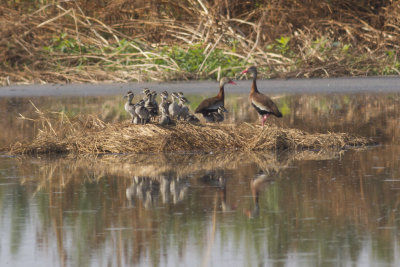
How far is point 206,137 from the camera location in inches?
491

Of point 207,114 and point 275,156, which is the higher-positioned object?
point 207,114

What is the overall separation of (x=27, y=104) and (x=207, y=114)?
7824 millimetres

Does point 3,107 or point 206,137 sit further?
point 3,107

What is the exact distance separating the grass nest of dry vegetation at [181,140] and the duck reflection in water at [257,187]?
2416mm

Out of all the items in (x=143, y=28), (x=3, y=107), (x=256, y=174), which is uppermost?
(x=143, y=28)

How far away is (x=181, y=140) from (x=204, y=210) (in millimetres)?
4559

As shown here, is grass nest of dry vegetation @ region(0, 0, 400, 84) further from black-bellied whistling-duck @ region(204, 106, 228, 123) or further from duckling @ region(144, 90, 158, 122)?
duckling @ region(144, 90, 158, 122)

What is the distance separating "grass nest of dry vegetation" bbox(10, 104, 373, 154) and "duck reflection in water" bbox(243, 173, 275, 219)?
2416 mm

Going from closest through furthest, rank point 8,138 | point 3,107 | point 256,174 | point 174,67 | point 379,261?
point 379,261
point 256,174
point 8,138
point 3,107
point 174,67

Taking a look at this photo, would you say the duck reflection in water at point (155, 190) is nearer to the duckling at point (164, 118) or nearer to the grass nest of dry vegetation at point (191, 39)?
the duckling at point (164, 118)

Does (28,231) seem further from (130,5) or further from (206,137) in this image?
(130,5)

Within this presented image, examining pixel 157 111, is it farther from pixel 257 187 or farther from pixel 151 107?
pixel 257 187

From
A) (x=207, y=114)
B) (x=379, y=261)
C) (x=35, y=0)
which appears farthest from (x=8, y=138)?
(x=35, y=0)

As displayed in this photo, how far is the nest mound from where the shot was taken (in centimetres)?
1234
